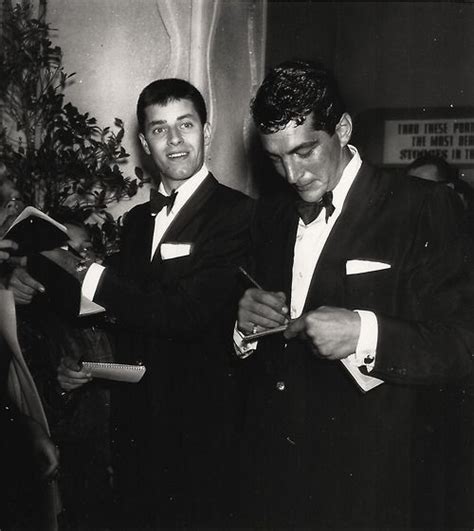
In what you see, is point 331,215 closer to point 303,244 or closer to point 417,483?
point 303,244

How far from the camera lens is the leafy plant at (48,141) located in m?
3.87

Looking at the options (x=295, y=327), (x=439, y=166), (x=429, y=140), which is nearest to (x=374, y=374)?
(x=295, y=327)

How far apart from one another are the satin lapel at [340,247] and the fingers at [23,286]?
985 mm

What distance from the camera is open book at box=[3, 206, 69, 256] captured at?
2.30 metres

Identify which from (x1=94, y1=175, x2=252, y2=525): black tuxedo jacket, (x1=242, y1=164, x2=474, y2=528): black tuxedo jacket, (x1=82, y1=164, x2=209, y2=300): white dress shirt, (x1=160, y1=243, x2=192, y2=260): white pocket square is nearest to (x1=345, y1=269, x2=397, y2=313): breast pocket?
(x1=242, y1=164, x2=474, y2=528): black tuxedo jacket

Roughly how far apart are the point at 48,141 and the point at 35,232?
5.31ft

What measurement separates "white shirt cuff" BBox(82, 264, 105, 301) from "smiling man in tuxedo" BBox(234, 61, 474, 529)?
579 mm

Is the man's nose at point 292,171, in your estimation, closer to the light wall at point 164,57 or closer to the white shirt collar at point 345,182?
the white shirt collar at point 345,182

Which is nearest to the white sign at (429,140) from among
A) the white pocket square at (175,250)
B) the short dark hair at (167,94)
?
the short dark hair at (167,94)

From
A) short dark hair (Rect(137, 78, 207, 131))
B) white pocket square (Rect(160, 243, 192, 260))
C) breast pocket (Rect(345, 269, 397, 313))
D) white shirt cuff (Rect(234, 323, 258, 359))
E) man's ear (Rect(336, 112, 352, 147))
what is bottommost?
white shirt cuff (Rect(234, 323, 258, 359))

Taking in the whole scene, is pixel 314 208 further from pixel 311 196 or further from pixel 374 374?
pixel 374 374

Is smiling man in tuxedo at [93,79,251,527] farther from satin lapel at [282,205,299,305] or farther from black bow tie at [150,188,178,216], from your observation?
satin lapel at [282,205,299,305]

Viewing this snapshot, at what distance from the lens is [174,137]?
8.49 ft

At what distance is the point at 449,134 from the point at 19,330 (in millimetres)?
2969
